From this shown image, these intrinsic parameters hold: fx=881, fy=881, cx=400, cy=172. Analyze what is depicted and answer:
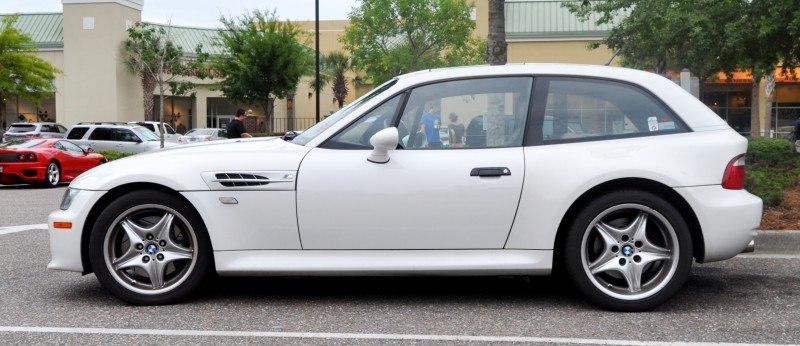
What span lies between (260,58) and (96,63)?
15.4 metres

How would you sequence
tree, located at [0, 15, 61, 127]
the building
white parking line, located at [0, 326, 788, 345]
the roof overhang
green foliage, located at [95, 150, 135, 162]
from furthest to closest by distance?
the roof overhang, the building, tree, located at [0, 15, 61, 127], green foliage, located at [95, 150, 135, 162], white parking line, located at [0, 326, 788, 345]

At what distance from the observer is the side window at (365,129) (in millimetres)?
5465

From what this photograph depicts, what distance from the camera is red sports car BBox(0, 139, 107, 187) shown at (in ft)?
64.7

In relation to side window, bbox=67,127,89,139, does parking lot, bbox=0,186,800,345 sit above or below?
below

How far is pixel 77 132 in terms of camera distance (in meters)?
28.8

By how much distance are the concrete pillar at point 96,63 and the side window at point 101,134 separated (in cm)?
2436

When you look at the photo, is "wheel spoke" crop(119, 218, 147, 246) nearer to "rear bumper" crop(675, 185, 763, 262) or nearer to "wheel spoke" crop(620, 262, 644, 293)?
"wheel spoke" crop(620, 262, 644, 293)

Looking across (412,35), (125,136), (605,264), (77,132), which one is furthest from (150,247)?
(412,35)

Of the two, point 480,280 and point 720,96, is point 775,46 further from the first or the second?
point 720,96

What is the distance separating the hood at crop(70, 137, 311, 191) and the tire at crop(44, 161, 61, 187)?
1559 cm

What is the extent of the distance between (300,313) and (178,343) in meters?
0.90

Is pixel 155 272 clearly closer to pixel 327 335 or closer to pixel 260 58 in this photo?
pixel 327 335

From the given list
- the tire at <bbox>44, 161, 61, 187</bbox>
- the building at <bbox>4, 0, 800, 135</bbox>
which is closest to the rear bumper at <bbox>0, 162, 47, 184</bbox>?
the tire at <bbox>44, 161, 61, 187</bbox>

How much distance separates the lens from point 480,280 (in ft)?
21.1
